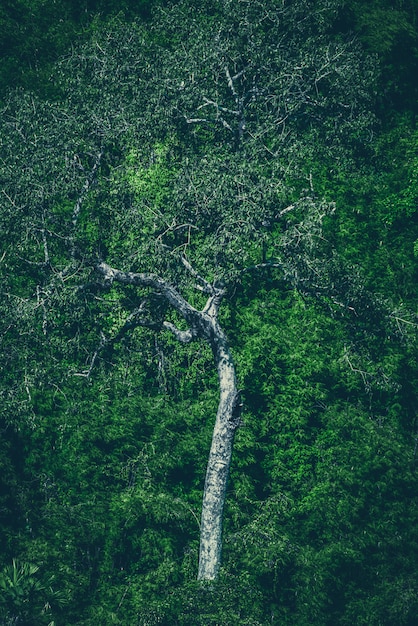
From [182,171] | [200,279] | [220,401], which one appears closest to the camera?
[182,171]

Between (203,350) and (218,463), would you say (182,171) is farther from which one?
(218,463)

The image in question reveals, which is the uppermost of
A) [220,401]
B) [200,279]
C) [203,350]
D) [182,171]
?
[182,171]

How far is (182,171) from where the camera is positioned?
13.5 meters

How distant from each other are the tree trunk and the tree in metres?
0.03

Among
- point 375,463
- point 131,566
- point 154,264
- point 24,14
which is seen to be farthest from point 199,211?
point 24,14

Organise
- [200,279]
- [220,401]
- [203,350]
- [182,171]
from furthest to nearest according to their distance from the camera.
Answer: [203,350], [200,279], [220,401], [182,171]

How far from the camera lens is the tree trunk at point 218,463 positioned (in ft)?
43.3

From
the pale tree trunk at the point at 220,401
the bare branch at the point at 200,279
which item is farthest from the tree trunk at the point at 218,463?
the bare branch at the point at 200,279

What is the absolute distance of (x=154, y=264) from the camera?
13617 millimetres

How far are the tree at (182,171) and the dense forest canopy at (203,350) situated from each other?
0.19 ft

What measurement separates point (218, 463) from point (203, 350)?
2682 mm

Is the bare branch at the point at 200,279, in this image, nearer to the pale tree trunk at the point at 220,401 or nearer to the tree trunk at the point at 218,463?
the pale tree trunk at the point at 220,401

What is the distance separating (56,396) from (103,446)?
144 centimetres

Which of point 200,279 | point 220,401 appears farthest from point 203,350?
point 200,279
